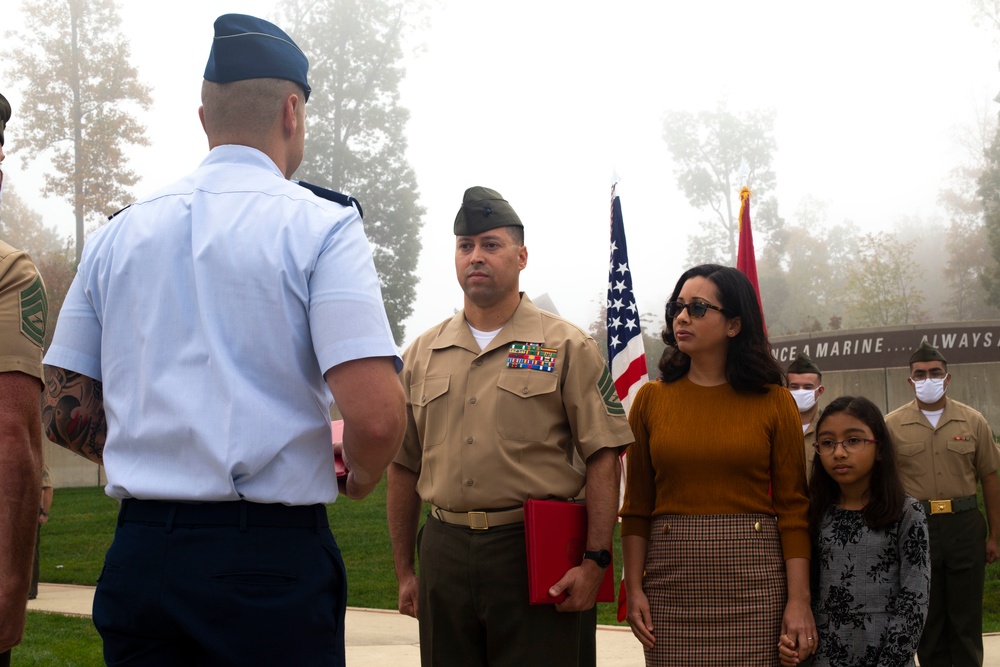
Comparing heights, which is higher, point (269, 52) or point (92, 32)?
point (92, 32)

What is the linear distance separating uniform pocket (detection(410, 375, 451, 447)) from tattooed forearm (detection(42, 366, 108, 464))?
1661 millimetres

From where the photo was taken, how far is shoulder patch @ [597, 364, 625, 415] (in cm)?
377

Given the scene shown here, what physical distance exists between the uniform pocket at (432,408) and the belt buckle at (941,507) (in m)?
4.16

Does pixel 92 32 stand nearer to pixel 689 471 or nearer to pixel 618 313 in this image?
pixel 618 313

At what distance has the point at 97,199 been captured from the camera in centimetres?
2658

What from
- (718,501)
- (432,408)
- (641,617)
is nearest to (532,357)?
(432,408)

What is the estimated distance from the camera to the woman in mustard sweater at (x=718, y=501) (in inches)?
139

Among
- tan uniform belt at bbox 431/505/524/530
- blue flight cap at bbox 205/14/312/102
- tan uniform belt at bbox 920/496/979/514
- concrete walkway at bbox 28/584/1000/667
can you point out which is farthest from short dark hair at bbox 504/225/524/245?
tan uniform belt at bbox 920/496/979/514

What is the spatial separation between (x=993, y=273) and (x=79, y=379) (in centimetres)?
2927

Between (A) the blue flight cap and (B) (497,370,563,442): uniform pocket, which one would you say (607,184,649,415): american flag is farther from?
(A) the blue flight cap

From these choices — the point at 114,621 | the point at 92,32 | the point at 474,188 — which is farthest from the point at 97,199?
the point at 114,621

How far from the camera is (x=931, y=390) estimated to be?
7.23 meters

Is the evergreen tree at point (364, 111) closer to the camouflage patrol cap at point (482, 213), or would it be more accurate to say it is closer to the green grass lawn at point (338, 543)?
the green grass lawn at point (338, 543)

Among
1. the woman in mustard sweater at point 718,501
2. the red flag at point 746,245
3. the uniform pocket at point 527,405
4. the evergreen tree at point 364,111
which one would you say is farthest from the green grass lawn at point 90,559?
the evergreen tree at point 364,111
